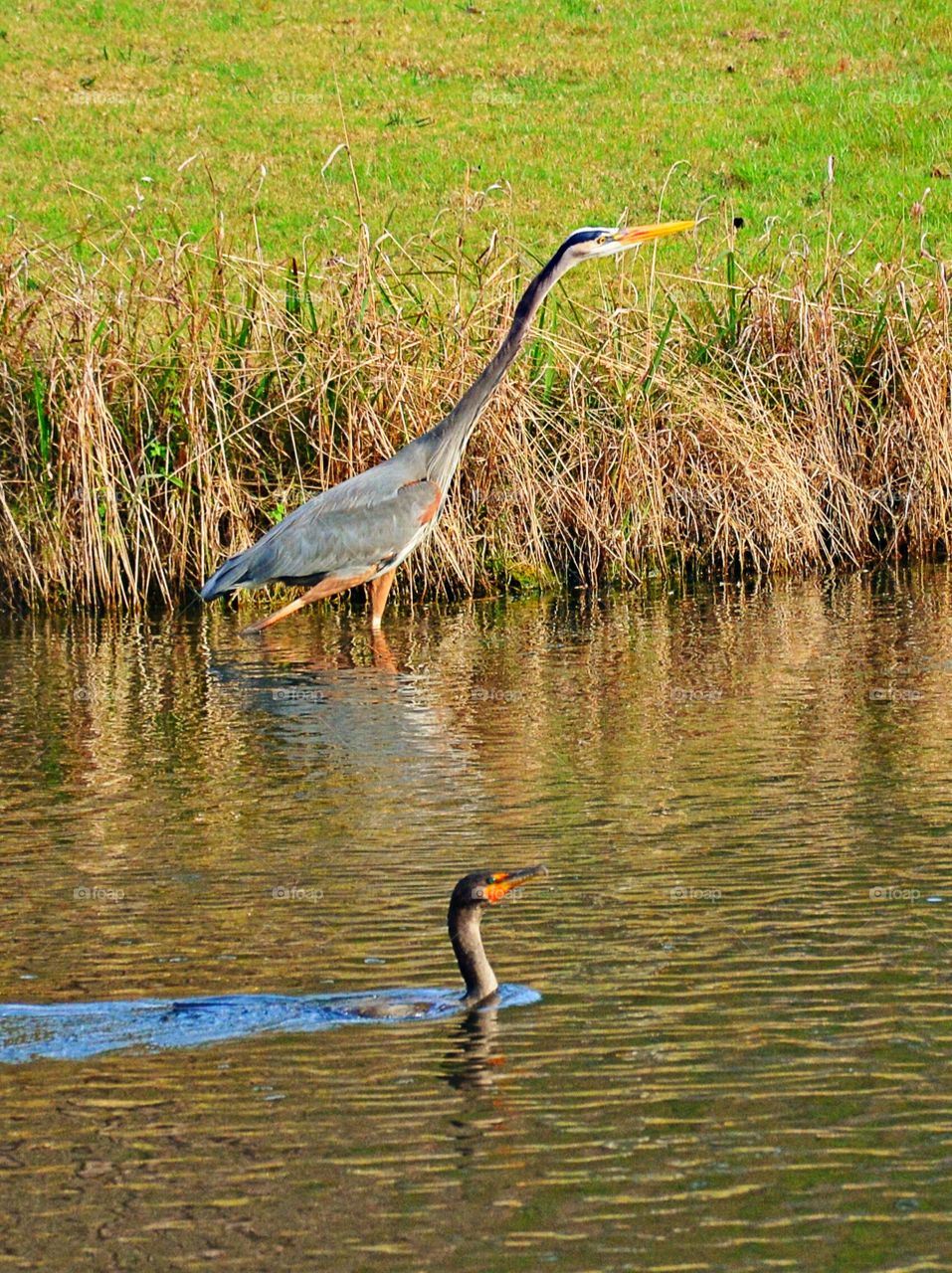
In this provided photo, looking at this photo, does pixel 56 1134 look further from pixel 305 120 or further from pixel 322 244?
pixel 305 120

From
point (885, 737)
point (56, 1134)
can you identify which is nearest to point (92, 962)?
point (56, 1134)

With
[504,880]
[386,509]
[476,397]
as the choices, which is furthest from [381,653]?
[504,880]

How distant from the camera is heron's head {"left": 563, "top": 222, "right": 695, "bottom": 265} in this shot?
11.8 metres

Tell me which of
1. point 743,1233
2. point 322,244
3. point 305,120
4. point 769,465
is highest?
point 305,120

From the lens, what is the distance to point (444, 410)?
43.8ft

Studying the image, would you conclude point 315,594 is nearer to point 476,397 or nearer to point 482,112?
point 476,397

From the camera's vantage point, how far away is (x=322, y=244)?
20.9 meters

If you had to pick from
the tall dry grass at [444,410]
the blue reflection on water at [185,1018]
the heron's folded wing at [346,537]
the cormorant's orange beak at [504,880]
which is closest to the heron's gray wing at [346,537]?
the heron's folded wing at [346,537]

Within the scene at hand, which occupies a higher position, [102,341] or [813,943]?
[102,341]

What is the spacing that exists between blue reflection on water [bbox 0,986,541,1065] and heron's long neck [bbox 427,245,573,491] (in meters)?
6.82

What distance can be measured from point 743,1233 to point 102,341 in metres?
10.3

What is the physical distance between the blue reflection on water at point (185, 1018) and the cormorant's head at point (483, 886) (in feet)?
0.86

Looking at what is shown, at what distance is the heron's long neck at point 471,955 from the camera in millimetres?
5316

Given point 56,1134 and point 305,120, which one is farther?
point 305,120
